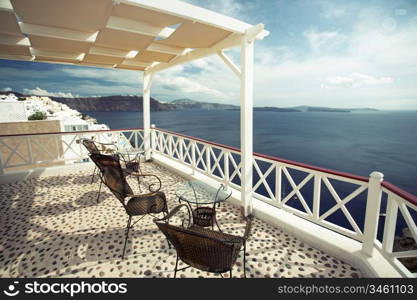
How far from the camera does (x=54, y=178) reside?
4.87 m

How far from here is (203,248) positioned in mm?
1556

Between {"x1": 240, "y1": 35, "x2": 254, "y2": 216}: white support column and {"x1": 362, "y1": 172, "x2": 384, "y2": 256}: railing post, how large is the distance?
1.48 metres

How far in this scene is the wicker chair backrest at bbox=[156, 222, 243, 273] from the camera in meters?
1.48

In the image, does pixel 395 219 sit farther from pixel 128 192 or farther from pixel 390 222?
pixel 128 192

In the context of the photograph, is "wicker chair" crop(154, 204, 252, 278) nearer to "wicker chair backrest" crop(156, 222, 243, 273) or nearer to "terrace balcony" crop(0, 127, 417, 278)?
"wicker chair backrest" crop(156, 222, 243, 273)

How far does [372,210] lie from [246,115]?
71.7 inches

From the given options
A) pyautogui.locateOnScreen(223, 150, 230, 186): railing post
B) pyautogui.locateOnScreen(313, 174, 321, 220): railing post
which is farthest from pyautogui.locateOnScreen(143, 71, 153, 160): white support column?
pyautogui.locateOnScreen(313, 174, 321, 220): railing post

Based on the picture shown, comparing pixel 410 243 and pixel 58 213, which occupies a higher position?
pixel 58 213

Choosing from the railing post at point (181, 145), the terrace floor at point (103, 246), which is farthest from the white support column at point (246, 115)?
the railing post at point (181, 145)

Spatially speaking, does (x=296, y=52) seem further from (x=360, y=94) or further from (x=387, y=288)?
(x=387, y=288)

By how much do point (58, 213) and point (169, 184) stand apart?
2009 mm

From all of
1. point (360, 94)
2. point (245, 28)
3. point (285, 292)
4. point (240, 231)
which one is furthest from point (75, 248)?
point (360, 94)

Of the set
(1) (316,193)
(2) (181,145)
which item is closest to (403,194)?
(1) (316,193)

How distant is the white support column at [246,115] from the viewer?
2.85 meters
